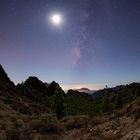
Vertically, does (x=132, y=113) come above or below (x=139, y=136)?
above

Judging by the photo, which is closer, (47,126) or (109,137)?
(109,137)

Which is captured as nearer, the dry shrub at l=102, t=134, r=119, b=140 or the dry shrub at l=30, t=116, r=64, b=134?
the dry shrub at l=102, t=134, r=119, b=140

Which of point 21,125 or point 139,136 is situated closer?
point 139,136

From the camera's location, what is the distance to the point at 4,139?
56.1 feet

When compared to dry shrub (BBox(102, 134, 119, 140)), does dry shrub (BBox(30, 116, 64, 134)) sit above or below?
above

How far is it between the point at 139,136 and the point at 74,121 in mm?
10888

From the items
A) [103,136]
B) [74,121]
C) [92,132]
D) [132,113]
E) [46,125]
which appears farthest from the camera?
[74,121]

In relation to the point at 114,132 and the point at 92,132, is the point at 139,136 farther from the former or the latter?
the point at 92,132

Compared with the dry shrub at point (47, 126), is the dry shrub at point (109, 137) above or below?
below

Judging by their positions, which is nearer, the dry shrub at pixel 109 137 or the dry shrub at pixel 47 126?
the dry shrub at pixel 109 137

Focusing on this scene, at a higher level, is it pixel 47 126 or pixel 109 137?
pixel 47 126

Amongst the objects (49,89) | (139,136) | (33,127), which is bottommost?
(139,136)

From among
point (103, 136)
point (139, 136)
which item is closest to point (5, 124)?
point (103, 136)

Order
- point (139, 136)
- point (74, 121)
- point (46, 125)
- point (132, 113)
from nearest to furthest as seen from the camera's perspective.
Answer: point (139, 136), point (132, 113), point (46, 125), point (74, 121)
